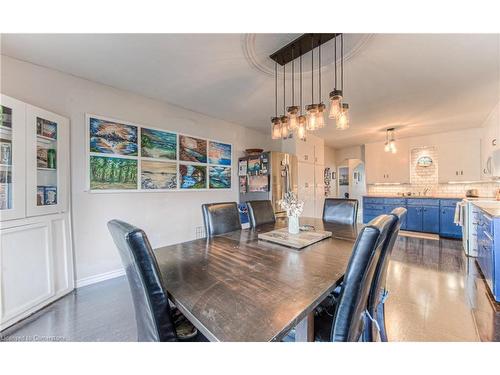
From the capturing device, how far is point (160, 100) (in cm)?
296

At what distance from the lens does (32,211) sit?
187cm

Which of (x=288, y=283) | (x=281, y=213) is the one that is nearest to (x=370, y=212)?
(x=281, y=213)

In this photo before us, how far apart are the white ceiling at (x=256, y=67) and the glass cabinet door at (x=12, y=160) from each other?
0.58 metres

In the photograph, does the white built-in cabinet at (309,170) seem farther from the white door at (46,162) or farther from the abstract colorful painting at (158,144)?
the white door at (46,162)

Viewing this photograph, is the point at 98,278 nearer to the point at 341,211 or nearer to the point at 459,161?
the point at 341,211

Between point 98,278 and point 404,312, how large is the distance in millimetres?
3249

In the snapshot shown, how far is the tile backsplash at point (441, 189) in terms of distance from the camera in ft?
13.8

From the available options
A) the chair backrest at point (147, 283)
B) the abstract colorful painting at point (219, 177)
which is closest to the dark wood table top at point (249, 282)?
the chair backrest at point (147, 283)

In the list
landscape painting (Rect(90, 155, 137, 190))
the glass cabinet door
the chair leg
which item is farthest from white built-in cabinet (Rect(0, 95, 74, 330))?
the chair leg

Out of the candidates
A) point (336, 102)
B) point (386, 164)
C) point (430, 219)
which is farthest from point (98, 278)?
point (386, 164)

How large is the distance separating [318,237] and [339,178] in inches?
232

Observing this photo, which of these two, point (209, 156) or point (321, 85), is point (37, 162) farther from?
point (321, 85)

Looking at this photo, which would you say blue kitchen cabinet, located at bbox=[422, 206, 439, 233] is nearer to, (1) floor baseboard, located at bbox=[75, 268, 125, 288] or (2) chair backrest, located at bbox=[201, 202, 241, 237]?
(2) chair backrest, located at bbox=[201, 202, 241, 237]

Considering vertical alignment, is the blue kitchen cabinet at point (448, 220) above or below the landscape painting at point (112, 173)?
below
